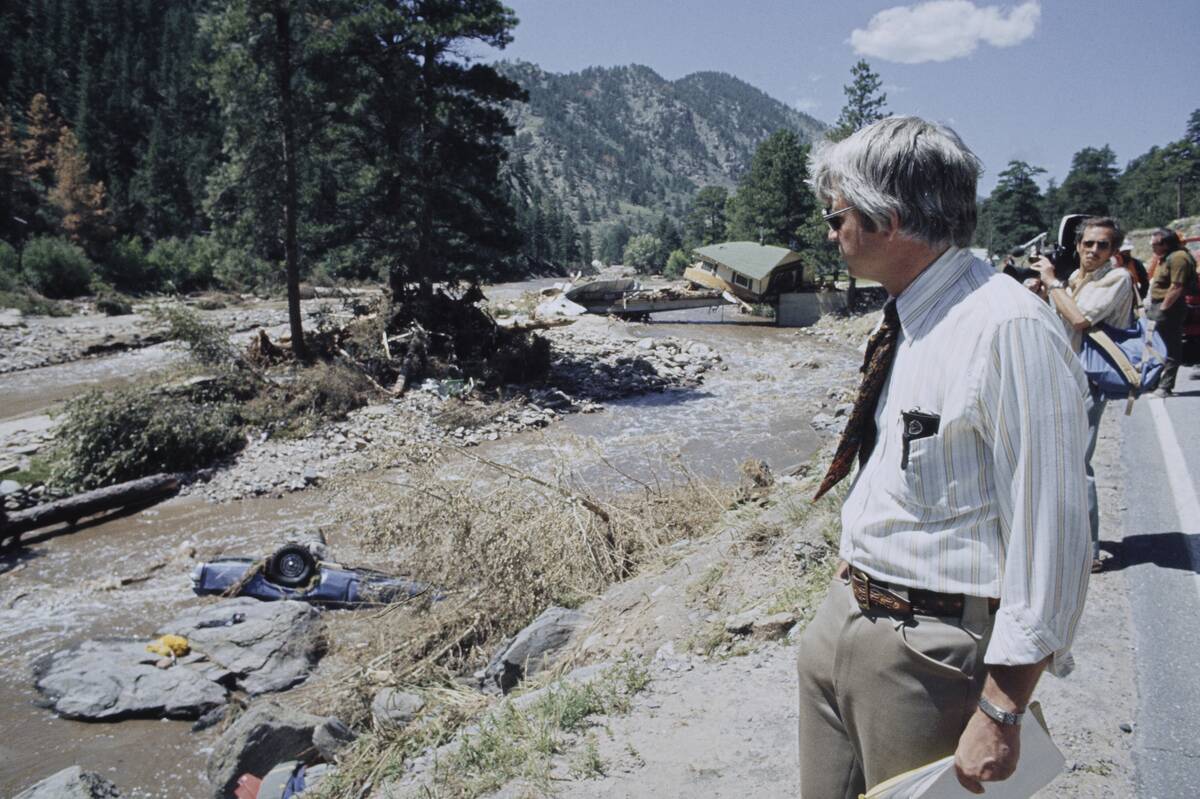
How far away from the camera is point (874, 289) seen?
35781mm

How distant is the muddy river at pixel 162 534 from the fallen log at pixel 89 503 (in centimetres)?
27

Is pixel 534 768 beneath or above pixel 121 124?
beneath

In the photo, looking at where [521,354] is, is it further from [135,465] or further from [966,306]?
[966,306]

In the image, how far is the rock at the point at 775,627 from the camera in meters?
→ 4.23

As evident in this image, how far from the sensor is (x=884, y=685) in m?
1.62

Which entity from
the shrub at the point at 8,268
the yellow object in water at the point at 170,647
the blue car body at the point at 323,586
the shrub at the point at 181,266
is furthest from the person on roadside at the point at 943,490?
the shrub at the point at 181,266

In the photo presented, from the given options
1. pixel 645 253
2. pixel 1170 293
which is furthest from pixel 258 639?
pixel 645 253

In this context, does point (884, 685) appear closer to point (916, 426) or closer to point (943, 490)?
point (943, 490)

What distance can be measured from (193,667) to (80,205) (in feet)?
157

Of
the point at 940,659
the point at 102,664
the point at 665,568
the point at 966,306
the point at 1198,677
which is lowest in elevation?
the point at 102,664

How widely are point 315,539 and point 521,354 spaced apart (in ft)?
33.7

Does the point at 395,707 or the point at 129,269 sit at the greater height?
the point at 129,269

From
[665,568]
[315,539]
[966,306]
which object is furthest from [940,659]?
[315,539]

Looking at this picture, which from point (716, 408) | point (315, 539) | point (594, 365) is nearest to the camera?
point (315, 539)
